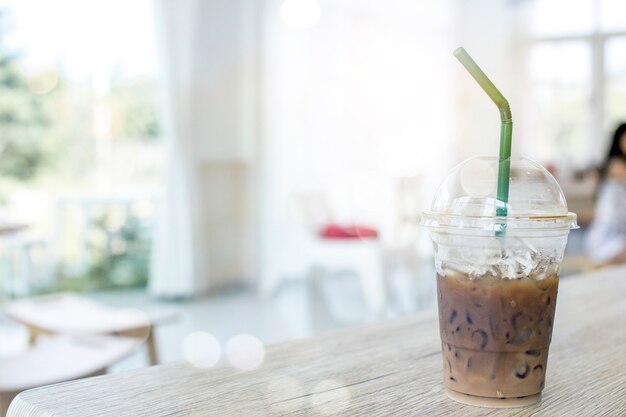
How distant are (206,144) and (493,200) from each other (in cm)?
468

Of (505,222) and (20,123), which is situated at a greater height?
(20,123)

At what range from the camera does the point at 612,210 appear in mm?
3684

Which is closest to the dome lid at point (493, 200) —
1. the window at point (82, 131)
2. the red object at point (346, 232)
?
the red object at point (346, 232)

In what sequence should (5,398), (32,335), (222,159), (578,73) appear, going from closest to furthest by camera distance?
(5,398) < (32,335) < (222,159) < (578,73)

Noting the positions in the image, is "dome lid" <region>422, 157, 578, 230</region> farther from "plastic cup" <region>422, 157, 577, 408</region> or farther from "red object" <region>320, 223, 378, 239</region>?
"red object" <region>320, 223, 378, 239</region>

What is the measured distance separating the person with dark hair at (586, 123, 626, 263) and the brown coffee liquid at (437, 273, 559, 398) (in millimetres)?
2991

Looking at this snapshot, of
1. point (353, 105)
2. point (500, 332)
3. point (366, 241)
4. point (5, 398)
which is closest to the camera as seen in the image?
point (500, 332)

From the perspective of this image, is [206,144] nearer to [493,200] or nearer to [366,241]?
[366,241]

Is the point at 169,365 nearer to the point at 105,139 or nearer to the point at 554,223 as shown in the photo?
the point at 554,223

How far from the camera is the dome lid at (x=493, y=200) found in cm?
77

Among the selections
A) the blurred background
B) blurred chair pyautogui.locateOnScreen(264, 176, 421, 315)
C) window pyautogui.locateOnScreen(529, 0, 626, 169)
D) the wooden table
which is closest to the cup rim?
the wooden table

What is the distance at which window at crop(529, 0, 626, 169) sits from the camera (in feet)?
25.0

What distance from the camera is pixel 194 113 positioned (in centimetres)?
522

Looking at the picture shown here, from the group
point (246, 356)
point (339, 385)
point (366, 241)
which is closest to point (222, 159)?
point (366, 241)
